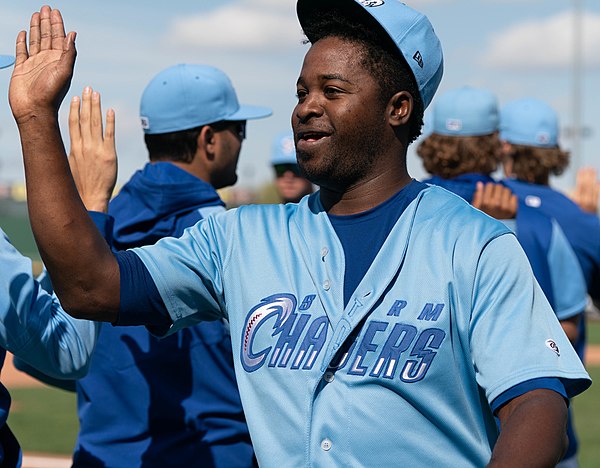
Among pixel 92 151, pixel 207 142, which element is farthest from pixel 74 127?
pixel 207 142

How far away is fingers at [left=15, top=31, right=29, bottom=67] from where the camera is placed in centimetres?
246

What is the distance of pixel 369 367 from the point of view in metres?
2.35

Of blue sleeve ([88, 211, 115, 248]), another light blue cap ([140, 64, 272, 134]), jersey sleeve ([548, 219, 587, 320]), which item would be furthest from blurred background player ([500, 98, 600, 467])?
blue sleeve ([88, 211, 115, 248])

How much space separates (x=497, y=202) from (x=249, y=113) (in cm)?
115

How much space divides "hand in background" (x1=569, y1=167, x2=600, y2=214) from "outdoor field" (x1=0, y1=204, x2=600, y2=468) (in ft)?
10.6

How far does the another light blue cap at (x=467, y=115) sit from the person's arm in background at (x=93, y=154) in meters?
2.00

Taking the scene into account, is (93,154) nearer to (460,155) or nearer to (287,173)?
(460,155)

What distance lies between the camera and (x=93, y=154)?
10.5 ft

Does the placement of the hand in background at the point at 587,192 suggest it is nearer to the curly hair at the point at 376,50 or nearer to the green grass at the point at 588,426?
the curly hair at the point at 376,50

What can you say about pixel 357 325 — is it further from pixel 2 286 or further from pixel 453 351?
pixel 2 286

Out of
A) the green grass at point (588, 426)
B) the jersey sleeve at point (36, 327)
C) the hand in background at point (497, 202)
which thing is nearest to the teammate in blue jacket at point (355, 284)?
the jersey sleeve at point (36, 327)

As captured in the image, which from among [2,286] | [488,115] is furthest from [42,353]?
[488,115]

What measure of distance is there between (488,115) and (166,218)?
1.74 metres

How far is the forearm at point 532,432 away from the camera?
208 cm
